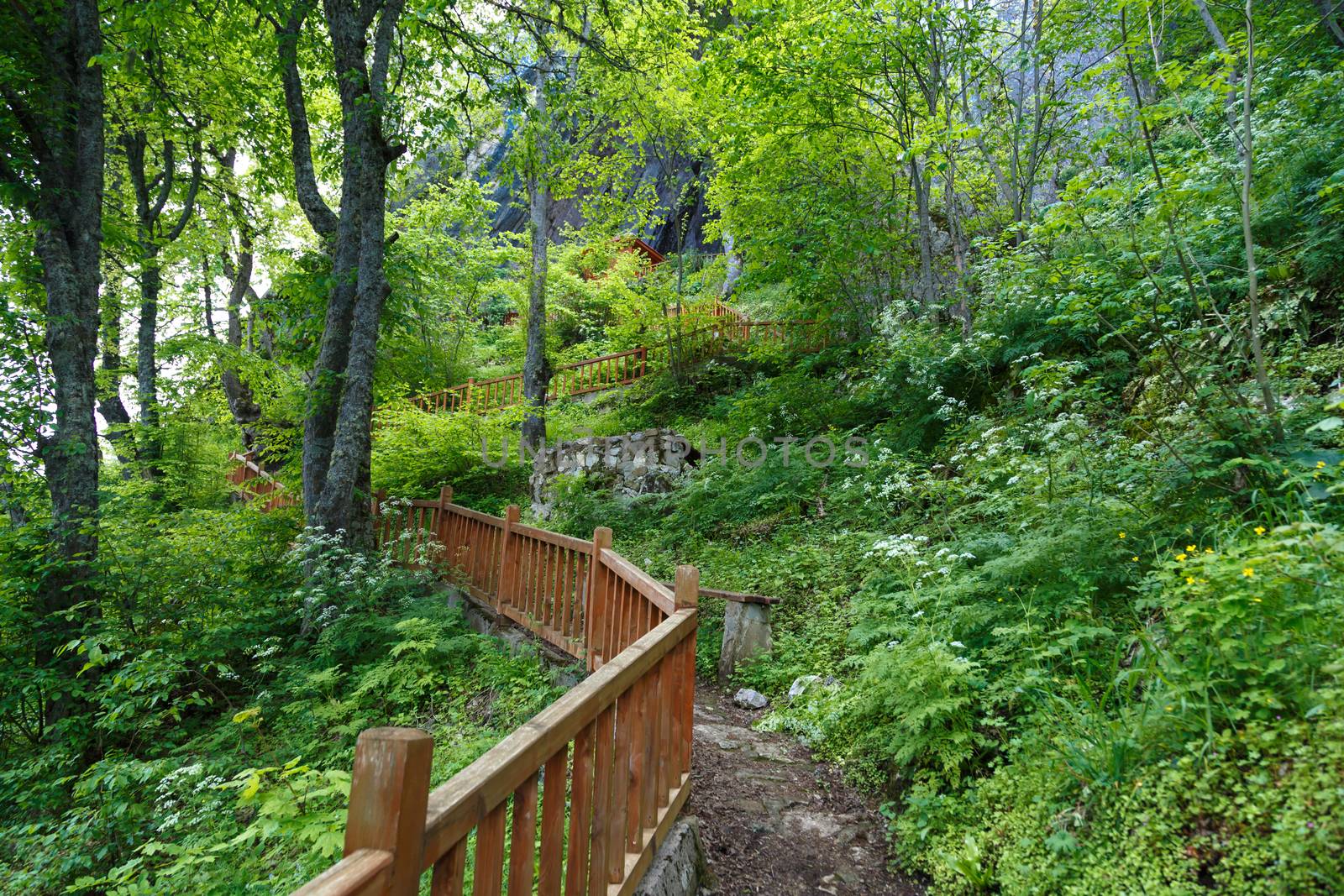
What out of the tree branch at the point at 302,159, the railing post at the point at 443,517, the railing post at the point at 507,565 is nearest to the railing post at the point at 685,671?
the railing post at the point at 507,565

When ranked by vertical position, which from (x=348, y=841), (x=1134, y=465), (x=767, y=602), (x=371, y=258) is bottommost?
(x=767, y=602)

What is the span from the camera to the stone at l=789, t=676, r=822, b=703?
4933mm

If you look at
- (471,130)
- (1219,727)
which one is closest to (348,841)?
(1219,727)

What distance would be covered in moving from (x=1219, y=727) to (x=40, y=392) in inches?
361

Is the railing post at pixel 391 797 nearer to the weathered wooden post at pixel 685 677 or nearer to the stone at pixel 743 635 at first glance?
the weathered wooden post at pixel 685 677

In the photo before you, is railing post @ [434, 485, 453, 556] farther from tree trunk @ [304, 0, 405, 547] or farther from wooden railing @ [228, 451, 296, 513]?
wooden railing @ [228, 451, 296, 513]

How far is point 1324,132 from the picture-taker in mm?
5164

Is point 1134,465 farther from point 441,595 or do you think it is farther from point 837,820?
point 441,595

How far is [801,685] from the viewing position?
16.4ft

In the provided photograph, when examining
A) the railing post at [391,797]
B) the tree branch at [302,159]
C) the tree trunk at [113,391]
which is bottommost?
the railing post at [391,797]

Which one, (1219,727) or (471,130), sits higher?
(471,130)

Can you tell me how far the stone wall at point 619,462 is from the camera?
10758mm

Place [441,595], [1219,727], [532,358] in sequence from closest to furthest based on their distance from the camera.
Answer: [1219,727] < [441,595] < [532,358]

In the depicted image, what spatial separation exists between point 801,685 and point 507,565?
3.12 m
